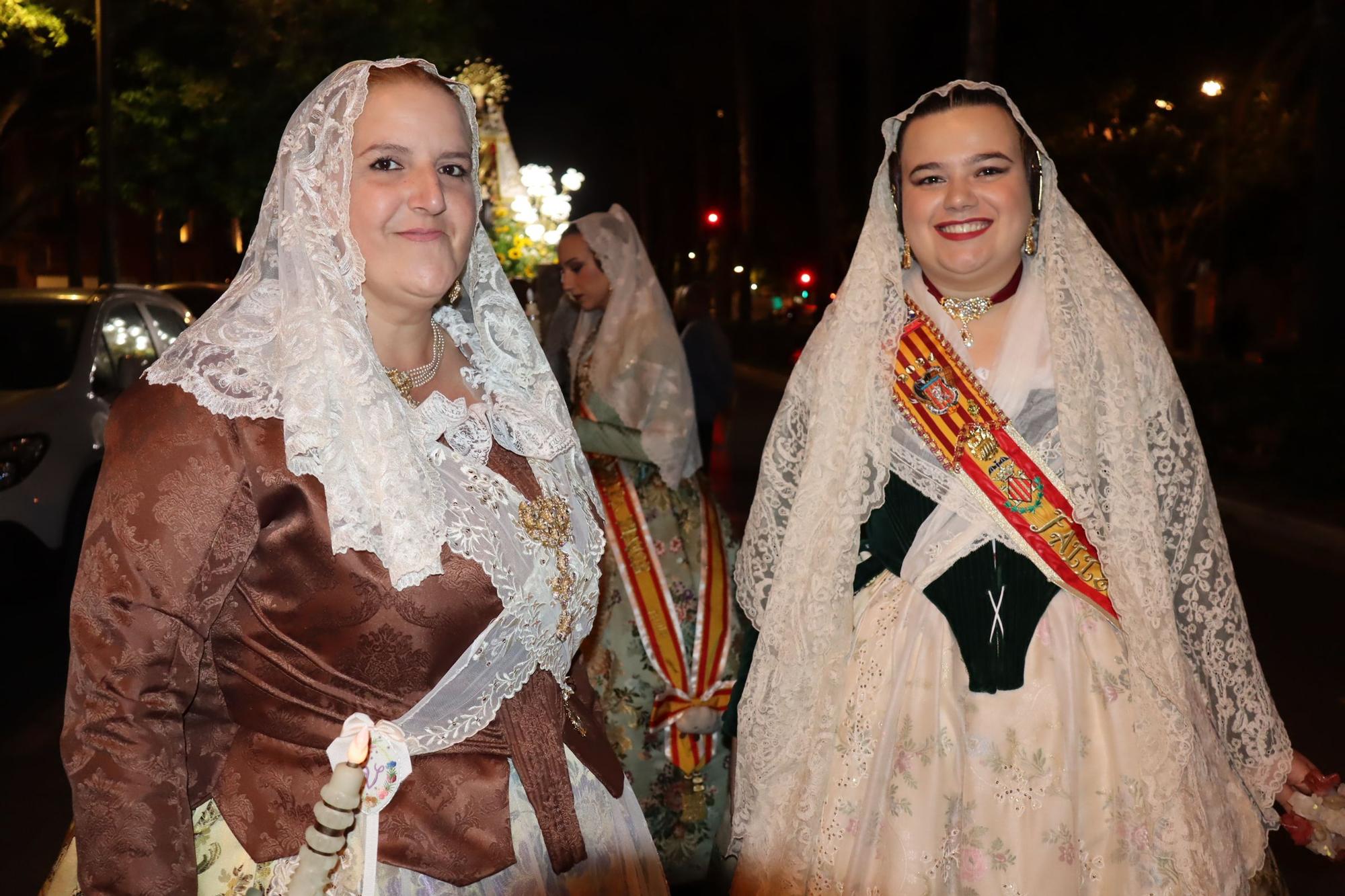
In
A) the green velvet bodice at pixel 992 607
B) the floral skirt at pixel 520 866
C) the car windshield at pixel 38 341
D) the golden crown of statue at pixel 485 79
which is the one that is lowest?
the floral skirt at pixel 520 866

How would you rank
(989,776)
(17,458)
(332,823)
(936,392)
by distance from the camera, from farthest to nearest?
1. (17,458)
2. (936,392)
3. (989,776)
4. (332,823)

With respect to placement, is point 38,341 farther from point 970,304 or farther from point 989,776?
point 989,776

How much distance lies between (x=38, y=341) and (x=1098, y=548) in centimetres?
786

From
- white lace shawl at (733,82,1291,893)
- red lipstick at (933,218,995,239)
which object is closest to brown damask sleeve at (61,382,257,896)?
white lace shawl at (733,82,1291,893)

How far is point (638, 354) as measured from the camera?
5.18 metres

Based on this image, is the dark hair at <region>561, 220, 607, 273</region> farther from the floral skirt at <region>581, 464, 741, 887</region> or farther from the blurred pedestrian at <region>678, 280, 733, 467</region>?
the blurred pedestrian at <region>678, 280, 733, 467</region>

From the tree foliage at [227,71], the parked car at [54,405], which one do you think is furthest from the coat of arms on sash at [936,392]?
the tree foliage at [227,71]

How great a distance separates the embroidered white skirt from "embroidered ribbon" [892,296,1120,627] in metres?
0.10

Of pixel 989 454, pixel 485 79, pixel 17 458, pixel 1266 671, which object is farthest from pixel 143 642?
pixel 485 79

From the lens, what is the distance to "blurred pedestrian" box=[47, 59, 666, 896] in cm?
193

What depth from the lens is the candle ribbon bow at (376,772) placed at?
78.1 inches

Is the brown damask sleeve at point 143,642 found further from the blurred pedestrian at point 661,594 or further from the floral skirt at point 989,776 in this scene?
the blurred pedestrian at point 661,594

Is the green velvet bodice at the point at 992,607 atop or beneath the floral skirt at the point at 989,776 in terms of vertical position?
atop

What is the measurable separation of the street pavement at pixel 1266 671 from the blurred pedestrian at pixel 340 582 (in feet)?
9.50
